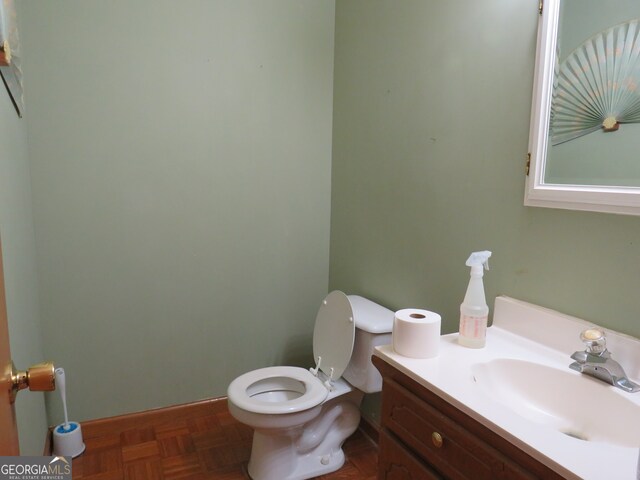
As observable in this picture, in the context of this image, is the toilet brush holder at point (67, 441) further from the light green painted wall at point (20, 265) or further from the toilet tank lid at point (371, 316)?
the toilet tank lid at point (371, 316)

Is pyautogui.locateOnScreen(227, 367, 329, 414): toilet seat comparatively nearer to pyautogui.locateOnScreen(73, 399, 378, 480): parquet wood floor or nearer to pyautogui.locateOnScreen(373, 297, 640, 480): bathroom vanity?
pyautogui.locateOnScreen(73, 399, 378, 480): parquet wood floor

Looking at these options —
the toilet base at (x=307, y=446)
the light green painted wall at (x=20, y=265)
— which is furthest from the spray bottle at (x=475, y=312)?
the light green painted wall at (x=20, y=265)

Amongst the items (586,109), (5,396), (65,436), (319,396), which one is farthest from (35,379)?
(65,436)

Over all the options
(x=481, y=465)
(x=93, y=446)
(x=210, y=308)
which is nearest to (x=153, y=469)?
→ (x=93, y=446)

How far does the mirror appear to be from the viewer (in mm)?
1004

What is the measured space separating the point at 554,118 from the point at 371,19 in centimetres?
112

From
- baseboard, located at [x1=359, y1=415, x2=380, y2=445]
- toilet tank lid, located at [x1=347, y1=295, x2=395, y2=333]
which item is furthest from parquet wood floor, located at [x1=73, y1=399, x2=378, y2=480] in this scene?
toilet tank lid, located at [x1=347, y1=295, x2=395, y2=333]

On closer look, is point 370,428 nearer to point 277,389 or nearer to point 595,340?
point 277,389

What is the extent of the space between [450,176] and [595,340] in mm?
748

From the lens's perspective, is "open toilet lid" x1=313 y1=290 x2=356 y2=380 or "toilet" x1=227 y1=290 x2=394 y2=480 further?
"open toilet lid" x1=313 y1=290 x2=356 y2=380

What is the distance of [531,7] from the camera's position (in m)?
1.21

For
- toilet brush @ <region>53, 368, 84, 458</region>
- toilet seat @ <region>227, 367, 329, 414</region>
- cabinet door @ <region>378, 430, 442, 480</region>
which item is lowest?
toilet brush @ <region>53, 368, 84, 458</region>

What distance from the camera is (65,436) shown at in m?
1.85

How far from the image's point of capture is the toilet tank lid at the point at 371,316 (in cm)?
173
